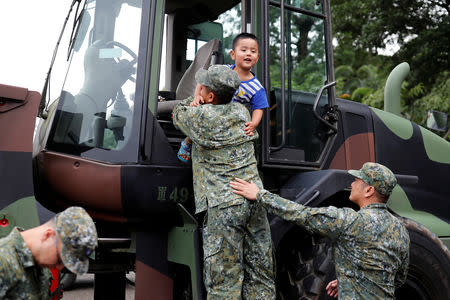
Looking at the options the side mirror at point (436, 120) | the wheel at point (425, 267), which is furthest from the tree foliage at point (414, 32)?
the wheel at point (425, 267)

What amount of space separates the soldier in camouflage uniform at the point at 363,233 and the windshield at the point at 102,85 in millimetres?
785

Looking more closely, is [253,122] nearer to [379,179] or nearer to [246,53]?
[246,53]

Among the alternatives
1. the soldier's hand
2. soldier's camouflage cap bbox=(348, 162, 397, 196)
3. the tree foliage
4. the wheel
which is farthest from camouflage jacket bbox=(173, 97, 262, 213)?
the tree foliage

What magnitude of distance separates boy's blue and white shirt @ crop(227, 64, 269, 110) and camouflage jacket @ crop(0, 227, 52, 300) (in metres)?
1.68

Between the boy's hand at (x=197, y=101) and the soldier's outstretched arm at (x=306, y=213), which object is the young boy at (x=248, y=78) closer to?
the boy's hand at (x=197, y=101)

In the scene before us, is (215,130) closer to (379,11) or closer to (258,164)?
(258,164)

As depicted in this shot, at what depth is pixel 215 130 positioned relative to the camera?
111 inches

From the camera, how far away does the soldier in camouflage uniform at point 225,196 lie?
107 inches

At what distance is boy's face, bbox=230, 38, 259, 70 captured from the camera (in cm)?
311

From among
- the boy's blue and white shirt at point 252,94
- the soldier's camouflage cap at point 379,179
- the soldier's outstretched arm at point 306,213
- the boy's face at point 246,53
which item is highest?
the boy's face at point 246,53

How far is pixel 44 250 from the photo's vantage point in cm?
177

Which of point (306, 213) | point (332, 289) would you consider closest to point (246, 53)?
point (306, 213)

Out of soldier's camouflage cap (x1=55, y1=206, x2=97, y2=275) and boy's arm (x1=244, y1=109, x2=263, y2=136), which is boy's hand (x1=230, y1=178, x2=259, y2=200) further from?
soldier's camouflage cap (x1=55, y1=206, x2=97, y2=275)

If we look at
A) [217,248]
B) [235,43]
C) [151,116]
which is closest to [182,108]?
[151,116]
